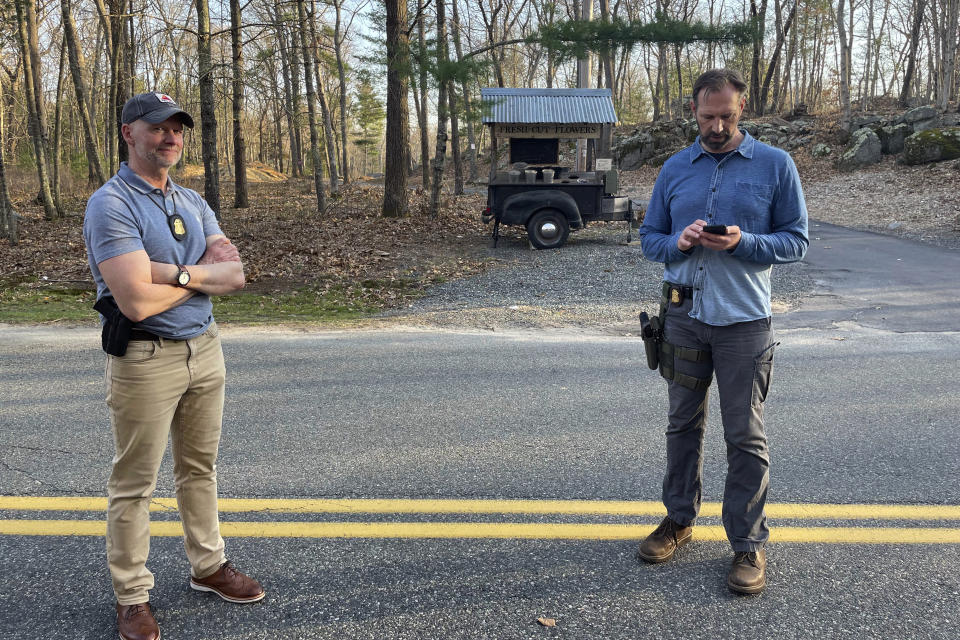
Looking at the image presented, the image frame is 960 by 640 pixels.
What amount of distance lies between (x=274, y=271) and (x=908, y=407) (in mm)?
9717

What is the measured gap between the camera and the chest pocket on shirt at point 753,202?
2838mm

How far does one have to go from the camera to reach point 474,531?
10.6ft

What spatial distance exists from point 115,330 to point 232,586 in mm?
1109

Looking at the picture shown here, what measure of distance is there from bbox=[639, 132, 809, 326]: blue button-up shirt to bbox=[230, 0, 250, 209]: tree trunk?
16.2m

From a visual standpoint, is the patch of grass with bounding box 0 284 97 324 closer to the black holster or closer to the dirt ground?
the dirt ground

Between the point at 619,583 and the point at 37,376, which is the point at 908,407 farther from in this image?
the point at 37,376

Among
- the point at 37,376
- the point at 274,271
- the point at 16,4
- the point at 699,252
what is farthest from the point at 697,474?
the point at 16,4

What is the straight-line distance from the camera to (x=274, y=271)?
11.8 metres

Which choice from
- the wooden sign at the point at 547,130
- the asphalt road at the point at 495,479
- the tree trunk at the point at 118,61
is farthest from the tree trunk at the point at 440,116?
the asphalt road at the point at 495,479

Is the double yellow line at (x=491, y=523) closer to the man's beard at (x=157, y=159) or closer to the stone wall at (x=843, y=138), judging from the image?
the man's beard at (x=157, y=159)

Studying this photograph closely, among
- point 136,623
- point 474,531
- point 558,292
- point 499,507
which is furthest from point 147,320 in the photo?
point 558,292

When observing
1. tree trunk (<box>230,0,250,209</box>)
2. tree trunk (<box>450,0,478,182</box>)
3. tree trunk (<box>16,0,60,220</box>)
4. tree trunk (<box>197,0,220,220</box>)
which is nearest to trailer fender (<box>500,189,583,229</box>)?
tree trunk (<box>450,0,478,182</box>)

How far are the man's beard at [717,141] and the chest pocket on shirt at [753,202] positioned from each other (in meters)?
0.18

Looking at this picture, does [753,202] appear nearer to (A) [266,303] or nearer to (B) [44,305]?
(A) [266,303]
